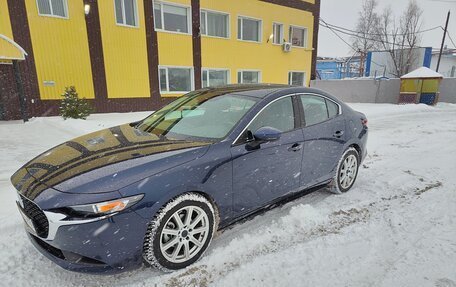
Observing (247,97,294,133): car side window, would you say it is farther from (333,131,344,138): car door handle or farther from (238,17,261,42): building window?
(238,17,261,42): building window

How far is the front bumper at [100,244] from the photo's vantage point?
77.2 inches

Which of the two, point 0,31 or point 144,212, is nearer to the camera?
point 144,212

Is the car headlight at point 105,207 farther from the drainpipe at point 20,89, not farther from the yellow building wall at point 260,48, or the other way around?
the yellow building wall at point 260,48

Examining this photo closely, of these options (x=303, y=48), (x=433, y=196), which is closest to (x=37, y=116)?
(x=433, y=196)

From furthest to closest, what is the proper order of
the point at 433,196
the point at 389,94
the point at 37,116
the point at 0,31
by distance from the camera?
the point at 389,94 → the point at 37,116 → the point at 0,31 → the point at 433,196

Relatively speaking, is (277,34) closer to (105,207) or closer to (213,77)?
(213,77)

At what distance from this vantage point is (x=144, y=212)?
211 centimetres

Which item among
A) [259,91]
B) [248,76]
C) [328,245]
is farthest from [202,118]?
[248,76]

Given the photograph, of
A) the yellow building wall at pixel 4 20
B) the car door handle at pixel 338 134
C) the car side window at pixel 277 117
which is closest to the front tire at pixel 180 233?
the car side window at pixel 277 117

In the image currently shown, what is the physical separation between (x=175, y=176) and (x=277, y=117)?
4.73 ft

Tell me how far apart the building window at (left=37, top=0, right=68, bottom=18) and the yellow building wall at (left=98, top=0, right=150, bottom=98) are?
1.28 metres

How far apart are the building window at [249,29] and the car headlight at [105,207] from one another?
14.9m

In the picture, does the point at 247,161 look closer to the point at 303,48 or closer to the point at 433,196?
the point at 433,196

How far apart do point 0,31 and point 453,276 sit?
1299 cm
